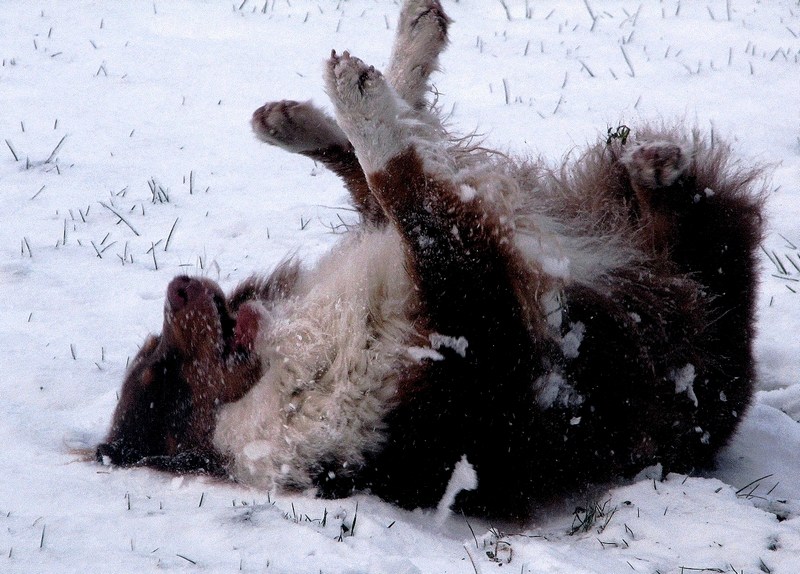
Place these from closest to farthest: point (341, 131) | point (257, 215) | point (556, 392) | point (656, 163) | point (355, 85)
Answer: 1. point (355, 85)
2. point (556, 392)
3. point (656, 163)
4. point (341, 131)
5. point (257, 215)

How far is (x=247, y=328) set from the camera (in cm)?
330

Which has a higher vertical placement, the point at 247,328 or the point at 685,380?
the point at 685,380

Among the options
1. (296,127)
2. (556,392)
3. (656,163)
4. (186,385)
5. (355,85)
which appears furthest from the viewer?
(296,127)

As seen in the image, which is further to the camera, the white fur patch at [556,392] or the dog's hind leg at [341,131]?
the dog's hind leg at [341,131]

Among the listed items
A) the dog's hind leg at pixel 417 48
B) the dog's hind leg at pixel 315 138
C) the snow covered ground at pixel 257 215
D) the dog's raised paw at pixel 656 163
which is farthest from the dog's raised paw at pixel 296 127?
the dog's raised paw at pixel 656 163

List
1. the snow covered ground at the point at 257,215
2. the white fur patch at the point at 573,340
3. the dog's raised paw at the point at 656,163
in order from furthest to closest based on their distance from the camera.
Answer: the dog's raised paw at the point at 656,163, the white fur patch at the point at 573,340, the snow covered ground at the point at 257,215

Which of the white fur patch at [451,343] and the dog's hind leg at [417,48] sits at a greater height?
the dog's hind leg at [417,48]

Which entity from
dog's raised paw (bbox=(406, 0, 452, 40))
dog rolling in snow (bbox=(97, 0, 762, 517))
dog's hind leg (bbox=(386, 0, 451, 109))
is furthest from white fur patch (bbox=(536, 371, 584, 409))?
dog's raised paw (bbox=(406, 0, 452, 40))

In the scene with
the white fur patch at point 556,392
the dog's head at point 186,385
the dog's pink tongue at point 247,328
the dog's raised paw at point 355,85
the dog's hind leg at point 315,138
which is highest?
the dog's raised paw at point 355,85

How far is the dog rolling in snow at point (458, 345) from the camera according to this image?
→ 9.91 ft

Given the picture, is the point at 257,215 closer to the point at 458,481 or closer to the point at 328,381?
the point at 328,381

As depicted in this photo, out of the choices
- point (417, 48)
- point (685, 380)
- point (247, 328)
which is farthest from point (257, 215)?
point (685, 380)

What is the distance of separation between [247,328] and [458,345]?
2.76 feet

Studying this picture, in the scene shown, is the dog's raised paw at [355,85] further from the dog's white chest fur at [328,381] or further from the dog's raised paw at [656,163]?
the dog's raised paw at [656,163]
